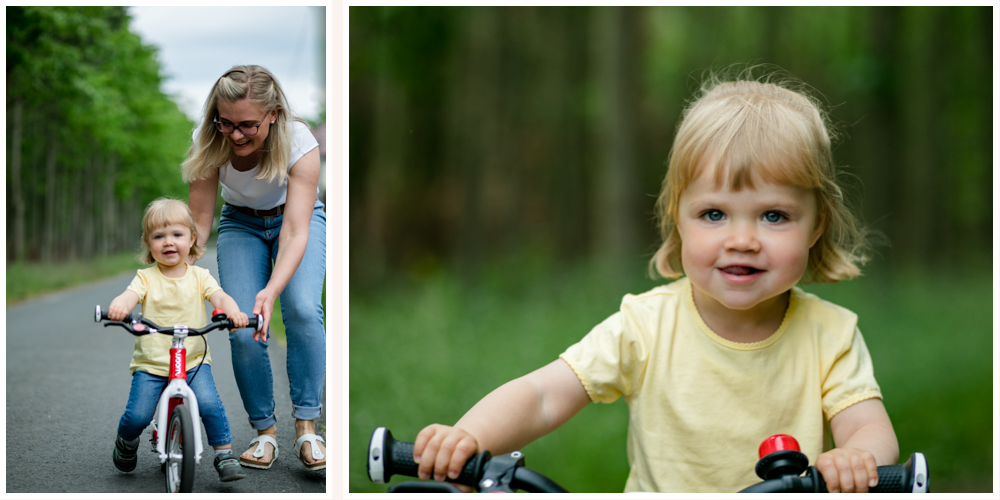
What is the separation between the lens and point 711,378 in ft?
6.32

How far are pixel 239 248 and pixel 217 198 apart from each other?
15 centimetres

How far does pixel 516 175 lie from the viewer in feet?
32.8

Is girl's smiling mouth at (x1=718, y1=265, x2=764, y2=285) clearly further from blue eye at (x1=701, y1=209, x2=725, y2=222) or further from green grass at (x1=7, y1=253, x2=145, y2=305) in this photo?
green grass at (x1=7, y1=253, x2=145, y2=305)

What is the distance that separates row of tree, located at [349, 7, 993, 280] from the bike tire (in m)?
4.19

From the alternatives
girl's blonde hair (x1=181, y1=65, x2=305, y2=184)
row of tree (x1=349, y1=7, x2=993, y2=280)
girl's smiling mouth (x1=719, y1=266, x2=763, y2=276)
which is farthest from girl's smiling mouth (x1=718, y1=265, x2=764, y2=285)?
row of tree (x1=349, y1=7, x2=993, y2=280)

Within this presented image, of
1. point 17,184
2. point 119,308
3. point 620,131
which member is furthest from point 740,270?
point 620,131

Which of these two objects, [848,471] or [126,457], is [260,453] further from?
[848,471]

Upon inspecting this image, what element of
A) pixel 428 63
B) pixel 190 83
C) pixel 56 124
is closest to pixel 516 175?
pixel 428 63

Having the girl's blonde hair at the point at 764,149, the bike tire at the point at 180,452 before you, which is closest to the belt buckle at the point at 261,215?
the bike tire at the point at 180,452

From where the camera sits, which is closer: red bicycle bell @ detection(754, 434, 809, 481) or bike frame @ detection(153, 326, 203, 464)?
red bicycle bell @ detection(754, 434, 809, 481)

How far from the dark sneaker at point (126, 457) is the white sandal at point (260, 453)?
0.86ft

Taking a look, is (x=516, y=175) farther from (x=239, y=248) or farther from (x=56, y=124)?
(x=239, y=248)

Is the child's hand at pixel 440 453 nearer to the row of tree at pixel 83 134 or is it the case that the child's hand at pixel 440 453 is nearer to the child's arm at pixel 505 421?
the child's arm at pixel 505 421

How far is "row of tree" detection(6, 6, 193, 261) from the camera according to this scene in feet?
7.41
